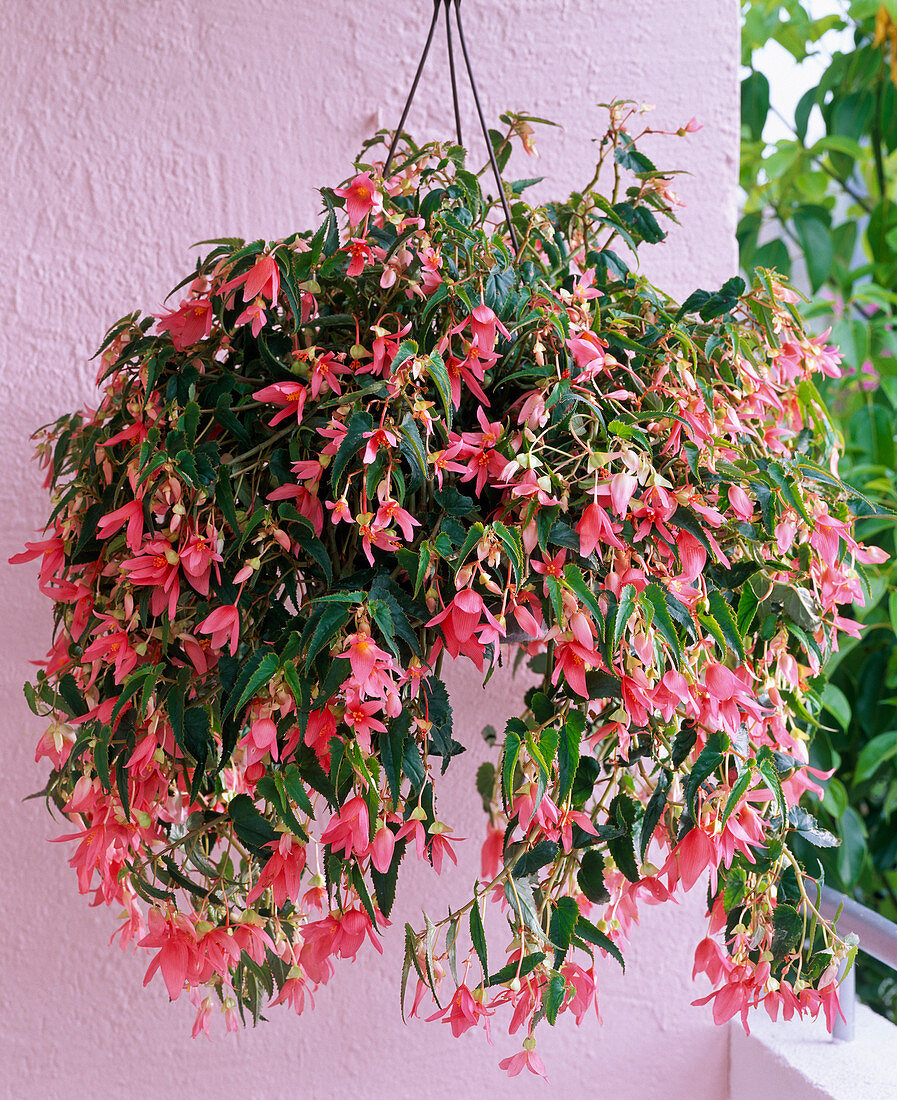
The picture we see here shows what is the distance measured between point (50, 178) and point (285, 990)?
78cm

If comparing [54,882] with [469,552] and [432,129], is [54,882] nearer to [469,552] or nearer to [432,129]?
[469,552]

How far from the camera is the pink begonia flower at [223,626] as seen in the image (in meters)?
0.52

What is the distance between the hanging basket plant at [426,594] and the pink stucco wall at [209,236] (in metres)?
0.29

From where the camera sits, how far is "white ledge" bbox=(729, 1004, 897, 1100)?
0.86m

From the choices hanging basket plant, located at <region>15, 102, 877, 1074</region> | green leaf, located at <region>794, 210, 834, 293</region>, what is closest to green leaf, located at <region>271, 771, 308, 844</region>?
hanging basket plant, located at <region>15, 102, 877, 1074</region>

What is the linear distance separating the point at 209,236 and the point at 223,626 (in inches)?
22.1

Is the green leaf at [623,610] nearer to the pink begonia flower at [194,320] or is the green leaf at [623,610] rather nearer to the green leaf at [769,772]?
the green leaf at [769,772]

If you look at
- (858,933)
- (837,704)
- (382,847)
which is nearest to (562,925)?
(382,847)

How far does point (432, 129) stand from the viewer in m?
0.97

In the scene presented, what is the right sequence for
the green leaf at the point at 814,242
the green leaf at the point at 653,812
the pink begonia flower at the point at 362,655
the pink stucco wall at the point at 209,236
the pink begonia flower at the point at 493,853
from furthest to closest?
the green leaf at the point at 814,242
the pink stucco wall at the point at 209,236
the pink begonia flower at the point at 493,853
the green leaf at the point at 653,812
the pink begonia flower at the point at 362,655

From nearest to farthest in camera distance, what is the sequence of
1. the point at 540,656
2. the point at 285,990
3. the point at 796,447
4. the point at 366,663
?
the point at 366,663 → the point at 285,990 → the point at 796,447 → the point at 540,656

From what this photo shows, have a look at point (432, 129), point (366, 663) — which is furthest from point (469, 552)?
point (432, 129)

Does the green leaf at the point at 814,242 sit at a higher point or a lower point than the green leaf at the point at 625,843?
higher

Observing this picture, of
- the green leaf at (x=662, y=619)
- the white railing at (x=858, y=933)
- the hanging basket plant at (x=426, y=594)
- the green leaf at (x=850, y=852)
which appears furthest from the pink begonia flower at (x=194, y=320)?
the green leaf at (x=850, y=852)
